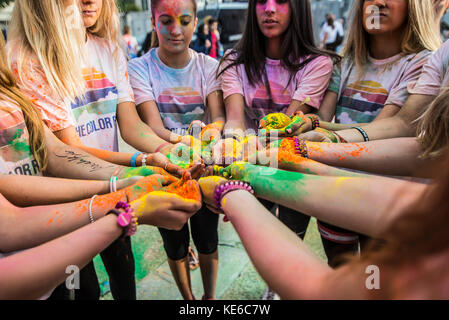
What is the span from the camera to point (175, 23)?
6.91 ft

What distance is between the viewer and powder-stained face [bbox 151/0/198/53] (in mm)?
2082

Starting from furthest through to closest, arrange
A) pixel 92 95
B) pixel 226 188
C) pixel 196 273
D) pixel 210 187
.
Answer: pixel 196 273 → pixel 92 95 → pixel 210 187 → pixel 226 188

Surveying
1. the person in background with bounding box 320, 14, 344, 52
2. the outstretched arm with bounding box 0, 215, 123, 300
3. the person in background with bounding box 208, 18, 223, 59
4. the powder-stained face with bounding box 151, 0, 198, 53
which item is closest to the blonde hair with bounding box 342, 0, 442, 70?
the powder-stained face with bounding box 151, 0, 198, 53

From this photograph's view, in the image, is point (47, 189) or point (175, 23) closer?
point (47, 189)

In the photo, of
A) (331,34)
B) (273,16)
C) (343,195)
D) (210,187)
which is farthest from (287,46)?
(331,34)

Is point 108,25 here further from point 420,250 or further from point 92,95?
point 420,250

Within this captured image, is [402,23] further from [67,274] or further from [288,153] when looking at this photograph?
[67,274]

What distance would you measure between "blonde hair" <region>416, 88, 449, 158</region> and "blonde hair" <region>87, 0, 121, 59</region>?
1.88 meters

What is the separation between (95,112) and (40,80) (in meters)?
0.37

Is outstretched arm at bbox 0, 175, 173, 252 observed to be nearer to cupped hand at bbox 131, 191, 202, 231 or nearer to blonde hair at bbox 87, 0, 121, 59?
cupped hand at bbox 131, 191, 202, 231

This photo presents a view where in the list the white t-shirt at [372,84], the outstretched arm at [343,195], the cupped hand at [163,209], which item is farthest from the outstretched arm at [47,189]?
the white t-shirt at [372,84]

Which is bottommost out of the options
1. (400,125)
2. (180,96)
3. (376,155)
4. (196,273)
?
(196,273)

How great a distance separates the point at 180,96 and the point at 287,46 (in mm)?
855

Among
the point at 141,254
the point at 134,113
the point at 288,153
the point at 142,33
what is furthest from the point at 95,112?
the point at 142,33
